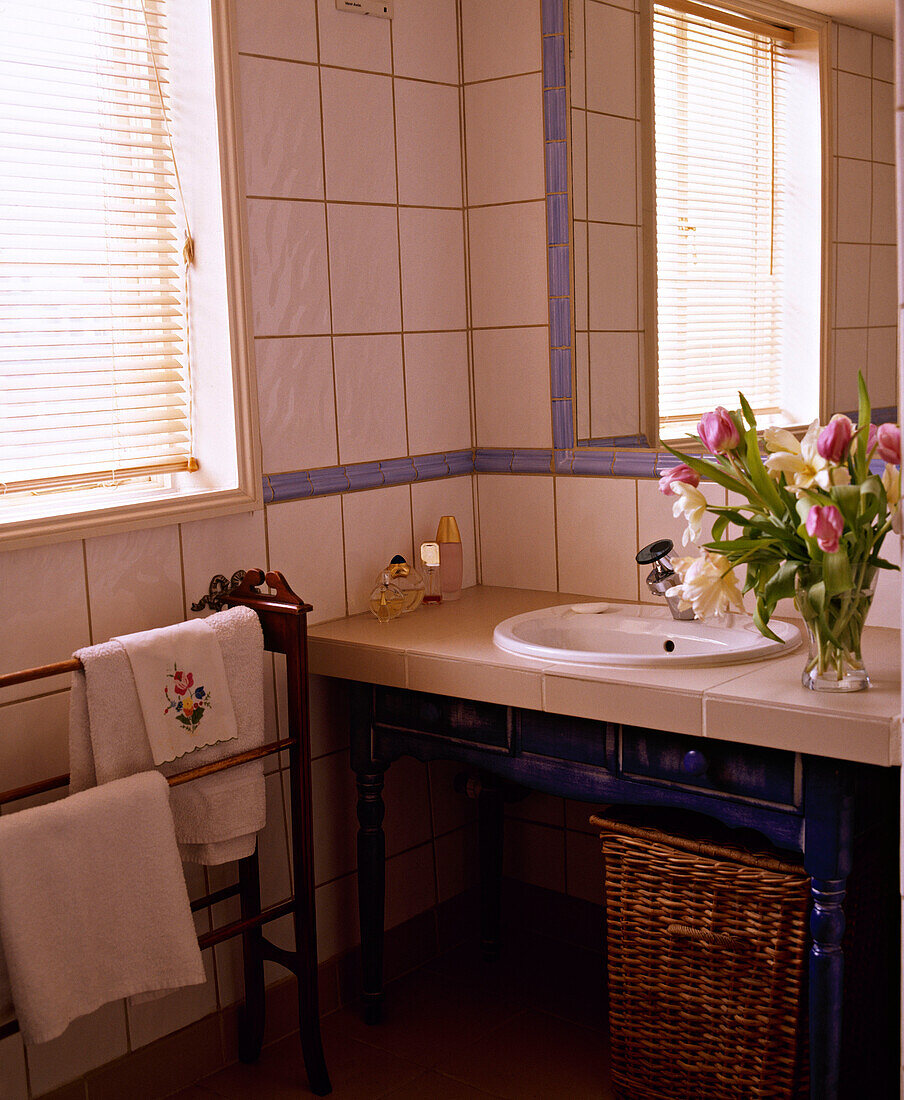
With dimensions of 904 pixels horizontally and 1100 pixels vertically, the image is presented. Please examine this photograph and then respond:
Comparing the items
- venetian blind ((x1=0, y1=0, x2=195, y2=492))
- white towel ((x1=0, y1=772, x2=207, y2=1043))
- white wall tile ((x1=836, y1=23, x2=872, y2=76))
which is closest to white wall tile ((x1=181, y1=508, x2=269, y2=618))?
venetian blind ((x1=0, y1=0, x2=195, y2=492))

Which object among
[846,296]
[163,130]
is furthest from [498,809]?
[163,130]

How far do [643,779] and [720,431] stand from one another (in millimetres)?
540

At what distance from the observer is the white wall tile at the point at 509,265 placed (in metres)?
2.41

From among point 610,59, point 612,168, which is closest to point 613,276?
point 612,168

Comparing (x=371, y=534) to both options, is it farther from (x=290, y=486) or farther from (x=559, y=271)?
(x=559, y=271)

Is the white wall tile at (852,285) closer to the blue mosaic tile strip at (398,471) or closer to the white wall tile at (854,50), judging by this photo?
the white wall tile at (854,50)

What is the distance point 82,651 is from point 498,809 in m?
1.12

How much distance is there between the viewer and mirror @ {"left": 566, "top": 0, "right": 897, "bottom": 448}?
1.92 m

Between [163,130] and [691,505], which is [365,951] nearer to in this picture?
[691,505]

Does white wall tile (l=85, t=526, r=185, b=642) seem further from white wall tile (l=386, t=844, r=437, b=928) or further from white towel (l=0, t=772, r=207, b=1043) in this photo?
white wall tile (l=386, t=844, r=437, b=928)

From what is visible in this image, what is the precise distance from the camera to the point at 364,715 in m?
2.19

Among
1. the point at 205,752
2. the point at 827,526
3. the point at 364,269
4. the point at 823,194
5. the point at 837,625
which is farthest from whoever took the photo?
the point at 364,269

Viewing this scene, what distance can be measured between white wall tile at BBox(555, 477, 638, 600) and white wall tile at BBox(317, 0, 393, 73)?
0.90m

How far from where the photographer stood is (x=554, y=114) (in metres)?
2.34
